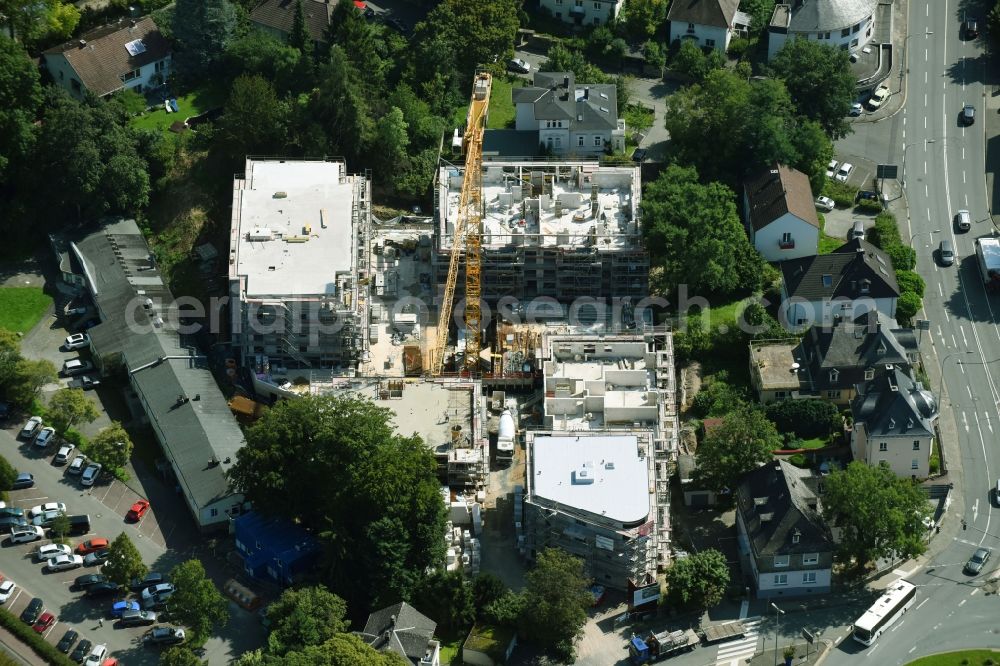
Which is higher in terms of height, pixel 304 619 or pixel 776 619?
pixel 304 619

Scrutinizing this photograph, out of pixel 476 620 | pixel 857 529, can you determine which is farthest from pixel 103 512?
pixel 857 529

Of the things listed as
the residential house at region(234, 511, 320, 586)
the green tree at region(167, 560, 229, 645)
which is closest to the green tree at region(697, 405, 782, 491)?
the residential house at region(234, 511, 320, 586)

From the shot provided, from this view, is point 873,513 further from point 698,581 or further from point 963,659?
point 698,581

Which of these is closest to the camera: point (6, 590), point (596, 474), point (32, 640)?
point (32, 640)

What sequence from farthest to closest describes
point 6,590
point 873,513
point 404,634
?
point 6,590
point 873,513
point 404,634

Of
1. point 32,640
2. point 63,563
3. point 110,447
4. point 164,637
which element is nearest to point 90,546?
point 63,563

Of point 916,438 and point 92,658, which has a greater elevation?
point 916,438

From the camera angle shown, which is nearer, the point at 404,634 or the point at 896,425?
the point at 404,634

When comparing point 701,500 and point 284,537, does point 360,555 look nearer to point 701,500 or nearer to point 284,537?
point 284,537
